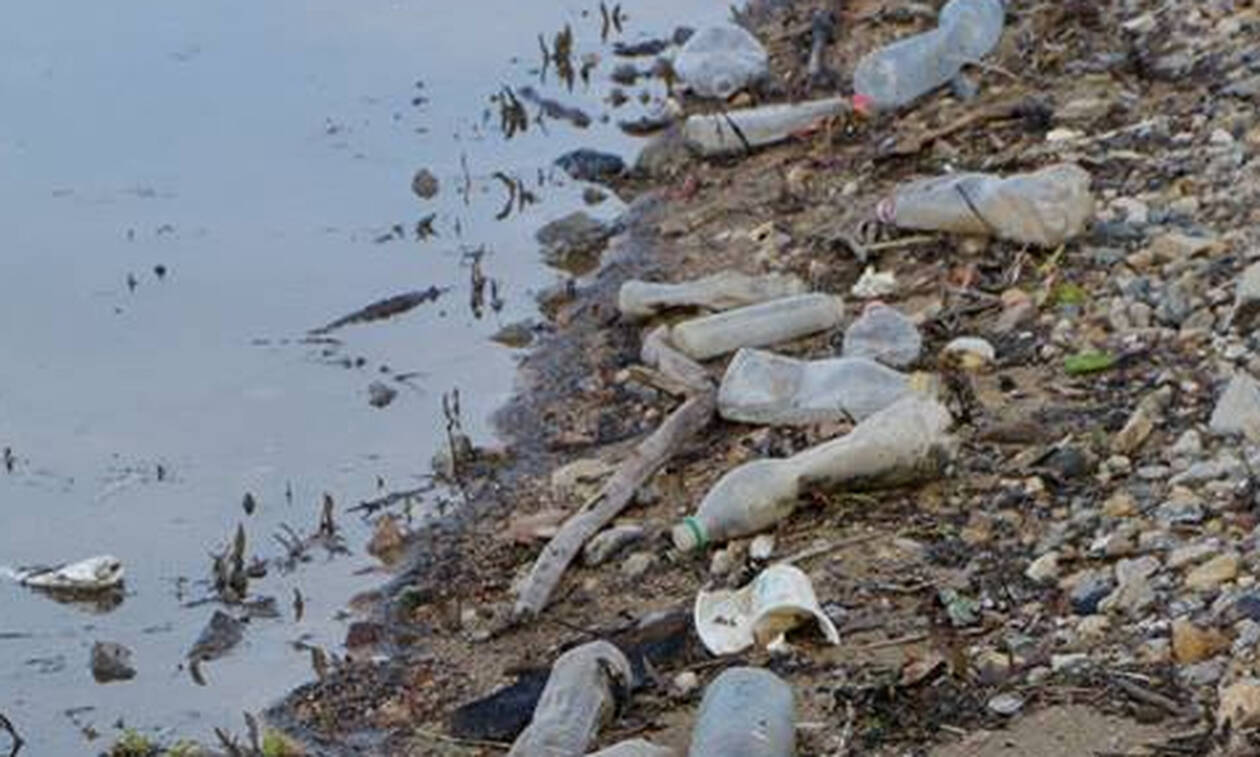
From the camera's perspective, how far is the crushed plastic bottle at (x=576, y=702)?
5160mm

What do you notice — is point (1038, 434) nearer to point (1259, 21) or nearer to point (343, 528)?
point (343, 528)

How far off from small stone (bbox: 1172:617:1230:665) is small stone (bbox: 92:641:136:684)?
8.29ft

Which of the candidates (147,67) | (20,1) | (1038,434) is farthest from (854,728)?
(20,1)

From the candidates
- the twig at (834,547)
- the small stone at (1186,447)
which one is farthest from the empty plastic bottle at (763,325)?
the small stone at (1186,447)

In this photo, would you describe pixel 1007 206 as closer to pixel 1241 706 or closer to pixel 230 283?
pixel 230 283

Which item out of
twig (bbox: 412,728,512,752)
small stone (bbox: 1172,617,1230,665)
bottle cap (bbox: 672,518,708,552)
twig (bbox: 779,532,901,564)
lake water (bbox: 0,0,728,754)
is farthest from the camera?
lake water (bbox: 0,0,728,754)

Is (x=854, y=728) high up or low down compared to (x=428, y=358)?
up

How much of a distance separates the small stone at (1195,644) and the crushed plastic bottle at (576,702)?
113 centimetres

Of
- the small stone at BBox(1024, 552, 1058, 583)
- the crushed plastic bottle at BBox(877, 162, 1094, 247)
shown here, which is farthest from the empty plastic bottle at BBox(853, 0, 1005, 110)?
the small stone at BBox(1024, 552, 1058, 583)

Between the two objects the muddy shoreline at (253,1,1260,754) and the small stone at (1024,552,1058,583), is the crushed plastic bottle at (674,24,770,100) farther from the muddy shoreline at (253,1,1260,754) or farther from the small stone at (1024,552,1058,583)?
the small stone at (1024,552,1058,583)

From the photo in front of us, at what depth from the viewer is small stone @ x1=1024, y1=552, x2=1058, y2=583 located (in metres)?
5.34

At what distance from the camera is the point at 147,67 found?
10.5 m

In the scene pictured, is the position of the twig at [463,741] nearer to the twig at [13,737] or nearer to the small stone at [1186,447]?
the twig at [13,737]

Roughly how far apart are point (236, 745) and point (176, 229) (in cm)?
357
